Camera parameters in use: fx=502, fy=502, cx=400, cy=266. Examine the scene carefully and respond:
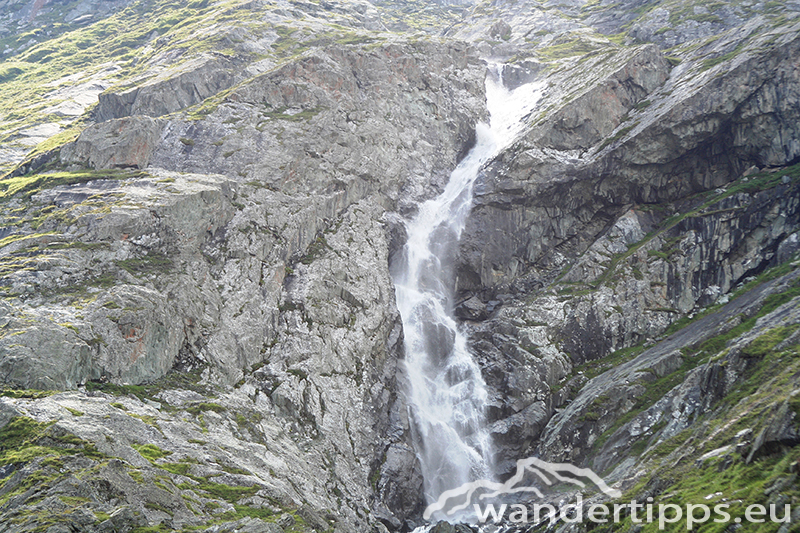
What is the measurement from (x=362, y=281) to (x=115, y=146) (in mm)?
35696

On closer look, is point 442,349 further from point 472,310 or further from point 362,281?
point 362,281

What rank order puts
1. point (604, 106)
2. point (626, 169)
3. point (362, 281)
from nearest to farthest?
point (362, 281) → point (626, 169) → point (604, 106)

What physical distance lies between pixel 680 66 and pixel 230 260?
2827 inches

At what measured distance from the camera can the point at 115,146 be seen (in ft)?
207

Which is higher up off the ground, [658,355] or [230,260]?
[230,260]

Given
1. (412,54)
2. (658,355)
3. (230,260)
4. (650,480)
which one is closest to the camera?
(650,480)

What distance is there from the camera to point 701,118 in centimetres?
6250

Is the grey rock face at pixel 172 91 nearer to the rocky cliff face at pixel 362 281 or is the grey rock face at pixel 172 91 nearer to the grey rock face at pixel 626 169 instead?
the rocky cliff face at pixel 362 281

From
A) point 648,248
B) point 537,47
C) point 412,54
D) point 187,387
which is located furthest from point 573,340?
point 537,47

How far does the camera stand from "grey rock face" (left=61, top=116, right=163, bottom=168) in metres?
62.5

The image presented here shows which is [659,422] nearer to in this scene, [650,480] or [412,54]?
[650,480]

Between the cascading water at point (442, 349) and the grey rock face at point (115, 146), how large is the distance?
119ft

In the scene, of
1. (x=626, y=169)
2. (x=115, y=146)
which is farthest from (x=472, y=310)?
(x=115, y=146)

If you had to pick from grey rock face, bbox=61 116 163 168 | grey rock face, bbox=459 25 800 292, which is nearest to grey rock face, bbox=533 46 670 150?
grey rock face, bbox=459 25 800 292
